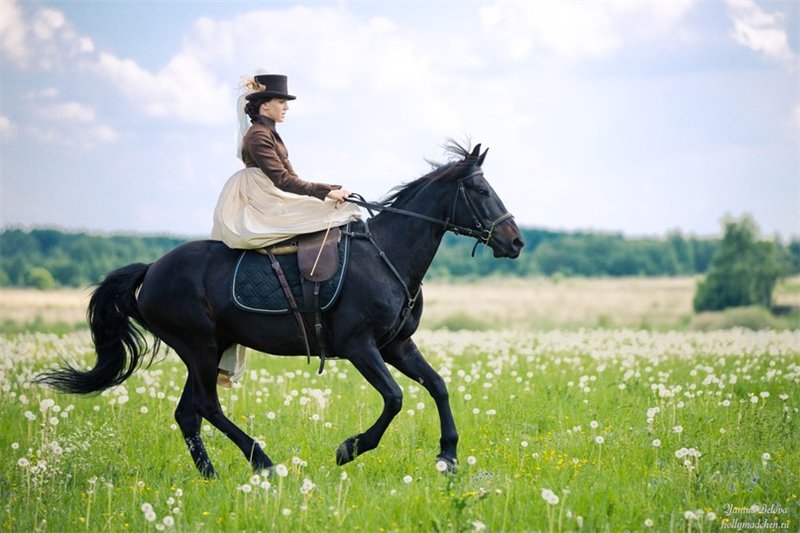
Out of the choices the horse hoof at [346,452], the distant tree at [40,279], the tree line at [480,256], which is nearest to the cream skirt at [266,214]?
the horse hoof at [346,452]

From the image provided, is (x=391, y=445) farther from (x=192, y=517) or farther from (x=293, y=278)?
(x=192, y=517)

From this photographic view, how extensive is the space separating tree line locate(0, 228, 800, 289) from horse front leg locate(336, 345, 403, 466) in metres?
33.6

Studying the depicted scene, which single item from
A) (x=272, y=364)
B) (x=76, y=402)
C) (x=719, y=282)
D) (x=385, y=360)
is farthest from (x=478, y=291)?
(x=385, y=360)

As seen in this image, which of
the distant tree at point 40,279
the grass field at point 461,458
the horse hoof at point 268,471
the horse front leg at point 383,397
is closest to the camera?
the grass field at point 461,458

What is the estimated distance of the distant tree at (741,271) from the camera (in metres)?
44.8

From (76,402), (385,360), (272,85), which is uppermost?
(272,85)

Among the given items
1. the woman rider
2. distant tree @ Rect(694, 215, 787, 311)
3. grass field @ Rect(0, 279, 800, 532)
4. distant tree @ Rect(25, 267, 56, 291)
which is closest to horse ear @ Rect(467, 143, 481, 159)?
the woman rider

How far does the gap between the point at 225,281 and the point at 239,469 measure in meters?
1.82

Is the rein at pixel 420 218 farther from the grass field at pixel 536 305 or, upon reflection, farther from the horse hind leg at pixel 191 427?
the grass field at pixel 536 305

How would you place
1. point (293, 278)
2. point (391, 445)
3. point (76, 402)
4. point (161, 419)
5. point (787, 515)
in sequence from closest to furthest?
point (787, 515), point (293, 278), point (391, 445), point (161, 419), point (76, 402)

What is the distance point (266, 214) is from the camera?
9.02m

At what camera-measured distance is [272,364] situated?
16688 mm

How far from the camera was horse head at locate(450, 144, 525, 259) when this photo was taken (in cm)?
856

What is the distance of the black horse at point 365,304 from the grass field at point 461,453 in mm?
580
